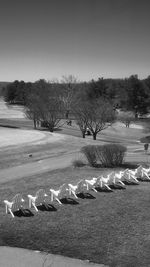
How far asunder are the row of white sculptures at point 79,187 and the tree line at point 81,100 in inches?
1134

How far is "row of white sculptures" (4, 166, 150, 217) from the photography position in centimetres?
1034

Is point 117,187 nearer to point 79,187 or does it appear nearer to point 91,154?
point 79,187

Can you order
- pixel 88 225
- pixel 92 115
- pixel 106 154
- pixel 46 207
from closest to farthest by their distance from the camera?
pixel 88 225
pixel 46 207
pixel 106 154
pixel 92 115

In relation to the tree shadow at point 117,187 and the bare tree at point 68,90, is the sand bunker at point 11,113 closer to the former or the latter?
the bare tree at point 68,90

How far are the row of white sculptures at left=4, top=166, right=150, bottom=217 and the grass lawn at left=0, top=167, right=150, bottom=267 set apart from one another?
359 millimetres

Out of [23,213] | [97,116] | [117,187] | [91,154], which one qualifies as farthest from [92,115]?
[23,213]

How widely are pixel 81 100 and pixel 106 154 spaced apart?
137 ft

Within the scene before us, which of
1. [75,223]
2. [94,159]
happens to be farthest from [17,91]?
[75,223]

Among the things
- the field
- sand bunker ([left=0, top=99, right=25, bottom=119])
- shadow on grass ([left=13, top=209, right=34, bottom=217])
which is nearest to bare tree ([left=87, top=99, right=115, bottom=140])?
the field

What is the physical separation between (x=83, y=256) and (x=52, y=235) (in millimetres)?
1275

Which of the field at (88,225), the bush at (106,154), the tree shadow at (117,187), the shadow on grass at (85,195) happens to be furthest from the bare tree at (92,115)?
the shadow on grass at (85,195)

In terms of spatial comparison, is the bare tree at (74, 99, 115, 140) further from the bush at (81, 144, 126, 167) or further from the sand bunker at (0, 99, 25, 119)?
the sand bunker at (0, 99, 25, 119)

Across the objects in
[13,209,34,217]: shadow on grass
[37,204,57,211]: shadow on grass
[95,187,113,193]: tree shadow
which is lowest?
[13,209,34,217]: shadow on grass

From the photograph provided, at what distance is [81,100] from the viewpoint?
194 feet
